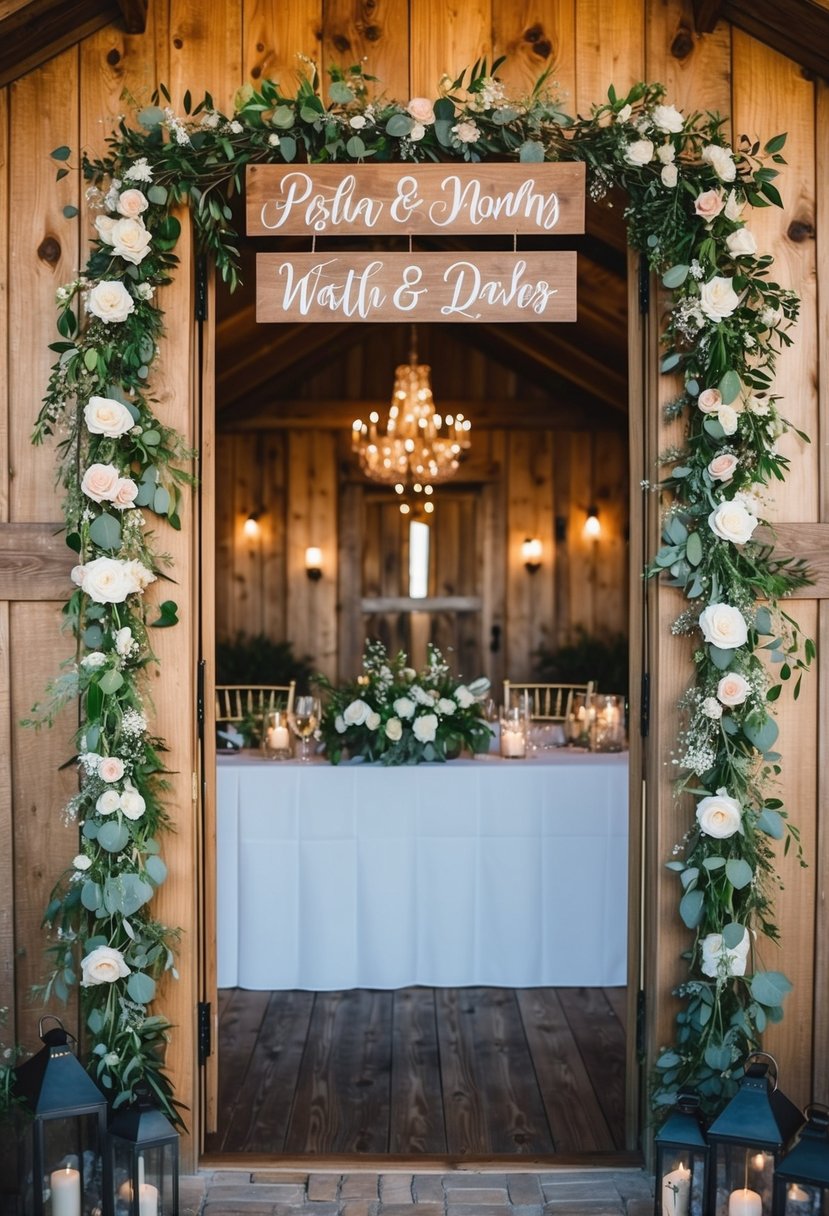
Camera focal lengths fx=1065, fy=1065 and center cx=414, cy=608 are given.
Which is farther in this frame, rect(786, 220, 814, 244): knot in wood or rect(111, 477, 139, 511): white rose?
rect(786, 220, 814, 244): knot in wood

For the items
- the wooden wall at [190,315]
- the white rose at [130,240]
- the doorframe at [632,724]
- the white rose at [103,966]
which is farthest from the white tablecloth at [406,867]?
the white rose at [130,240]

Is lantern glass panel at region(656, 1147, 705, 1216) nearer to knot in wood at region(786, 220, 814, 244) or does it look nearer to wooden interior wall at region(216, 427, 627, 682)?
knot in wood at region(786, 220, 814, 244)

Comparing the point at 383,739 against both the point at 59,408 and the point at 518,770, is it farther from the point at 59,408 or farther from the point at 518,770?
the point at 59,408

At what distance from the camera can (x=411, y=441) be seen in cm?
667

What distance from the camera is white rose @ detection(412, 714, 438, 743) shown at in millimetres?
4133

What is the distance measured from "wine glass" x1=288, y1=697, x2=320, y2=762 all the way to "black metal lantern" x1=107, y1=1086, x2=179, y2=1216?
1.89m

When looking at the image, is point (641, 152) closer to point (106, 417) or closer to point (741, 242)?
point (741, 242)

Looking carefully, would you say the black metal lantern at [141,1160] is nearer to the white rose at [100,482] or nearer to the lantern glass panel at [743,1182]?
the lantern glass panel at [743,1182]

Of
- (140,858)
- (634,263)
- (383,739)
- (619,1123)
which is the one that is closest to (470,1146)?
(619,1123)

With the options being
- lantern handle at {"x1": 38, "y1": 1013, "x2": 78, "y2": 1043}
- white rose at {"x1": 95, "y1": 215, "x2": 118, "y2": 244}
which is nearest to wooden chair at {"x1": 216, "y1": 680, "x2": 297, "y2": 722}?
lantern handle at {"x1": 38, "y1": 1013, "x2": 78, "y2": 1043}

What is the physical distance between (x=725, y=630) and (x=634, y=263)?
103 centimetres

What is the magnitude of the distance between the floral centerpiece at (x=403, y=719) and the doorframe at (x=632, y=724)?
1.28 meters

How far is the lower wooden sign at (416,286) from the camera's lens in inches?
103

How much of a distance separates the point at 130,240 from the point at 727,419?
1521 mm
